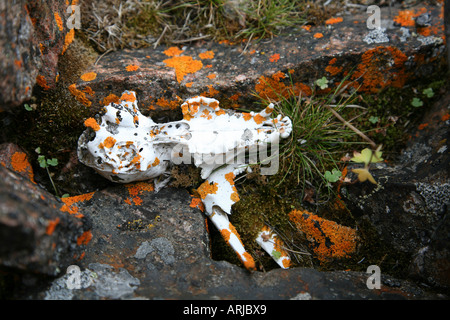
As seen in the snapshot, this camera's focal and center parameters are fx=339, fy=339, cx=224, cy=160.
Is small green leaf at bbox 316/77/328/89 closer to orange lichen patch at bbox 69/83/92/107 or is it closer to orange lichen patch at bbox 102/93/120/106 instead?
orange lichen patch at bbox 102/93/120/106

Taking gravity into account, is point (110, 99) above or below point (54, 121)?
above

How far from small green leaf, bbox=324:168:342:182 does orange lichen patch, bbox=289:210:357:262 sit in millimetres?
338

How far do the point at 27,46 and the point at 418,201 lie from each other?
2.72 meters

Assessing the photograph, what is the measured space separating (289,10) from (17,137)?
103 inches

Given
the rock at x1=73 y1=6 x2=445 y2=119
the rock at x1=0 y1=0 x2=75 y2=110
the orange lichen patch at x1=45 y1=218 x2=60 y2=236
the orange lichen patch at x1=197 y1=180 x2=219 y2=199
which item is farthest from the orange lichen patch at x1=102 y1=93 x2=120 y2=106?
the orange lichen patch at x1=45 y1=218 x2=60 y2=236

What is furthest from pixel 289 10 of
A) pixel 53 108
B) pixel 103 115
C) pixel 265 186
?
pixel 53 108

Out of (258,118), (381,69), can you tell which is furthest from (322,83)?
(258,118)

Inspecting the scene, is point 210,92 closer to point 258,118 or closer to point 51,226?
point 258,118

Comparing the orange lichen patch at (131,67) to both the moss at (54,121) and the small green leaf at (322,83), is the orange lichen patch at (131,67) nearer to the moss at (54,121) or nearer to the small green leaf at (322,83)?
the moss at (54,121)

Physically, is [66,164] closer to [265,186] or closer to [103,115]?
[103,115]

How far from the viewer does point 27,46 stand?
6.59 feet

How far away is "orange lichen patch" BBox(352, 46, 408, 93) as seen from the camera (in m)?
2.89

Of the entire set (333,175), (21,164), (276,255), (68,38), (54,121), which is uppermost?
(68,38)

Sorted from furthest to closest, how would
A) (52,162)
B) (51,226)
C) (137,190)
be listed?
1. (52,162)
2. (137,190)
3. (51,226)
